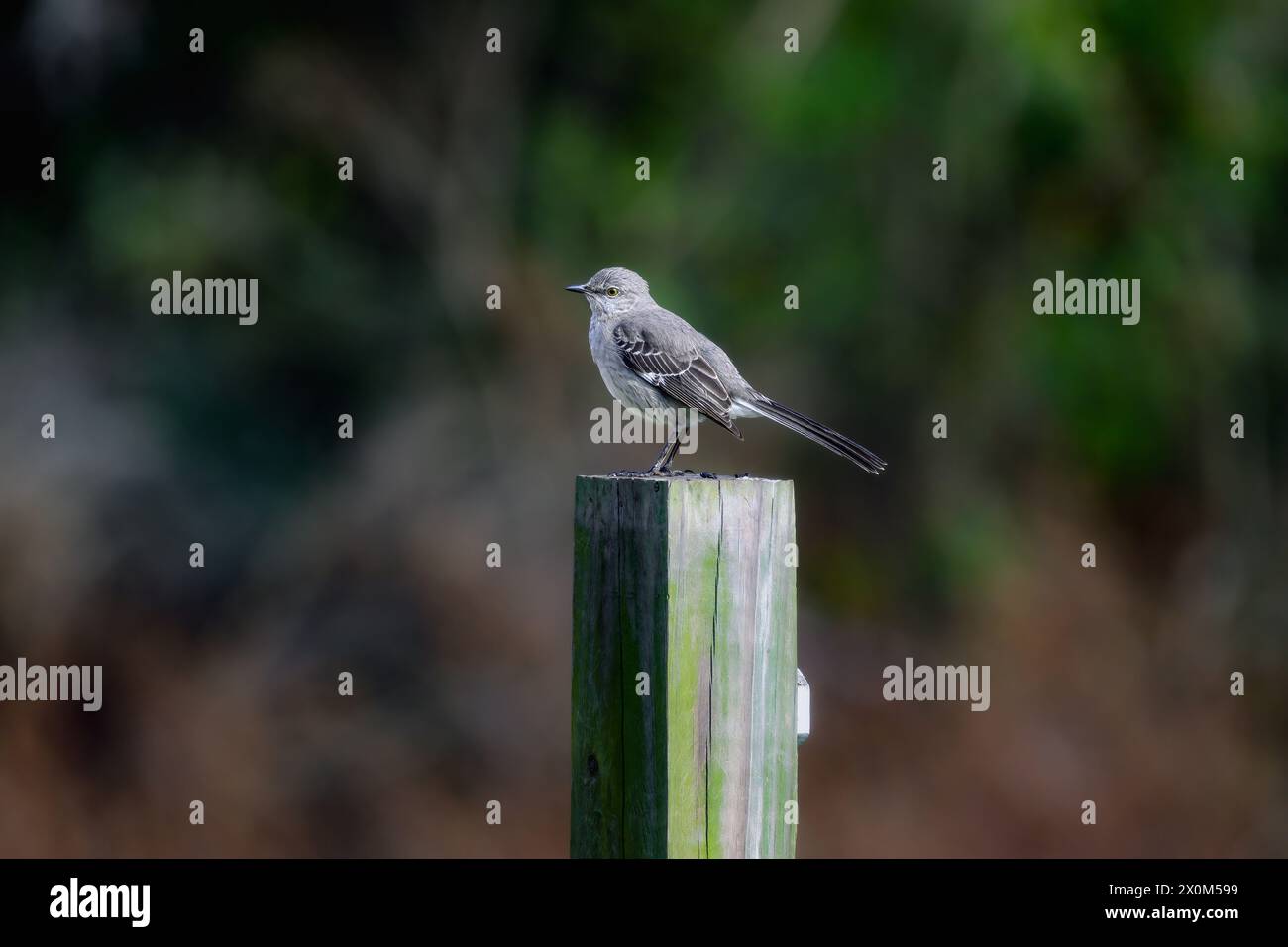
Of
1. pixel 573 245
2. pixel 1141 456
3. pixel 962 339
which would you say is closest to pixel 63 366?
pixel 573 245

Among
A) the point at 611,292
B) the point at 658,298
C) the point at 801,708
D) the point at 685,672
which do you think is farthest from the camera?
the point at 658,298

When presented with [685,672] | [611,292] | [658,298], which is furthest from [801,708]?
[658,298]

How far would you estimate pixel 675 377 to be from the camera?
227 inches

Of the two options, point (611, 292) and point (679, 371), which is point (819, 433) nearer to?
point (679, 371)

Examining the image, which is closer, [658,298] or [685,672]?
[685,672]

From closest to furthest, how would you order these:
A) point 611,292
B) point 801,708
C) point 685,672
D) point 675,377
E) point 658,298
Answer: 1. point 685,672
2. point 801,708
3. point 675,377
4. point 611,292
5. point 658,298

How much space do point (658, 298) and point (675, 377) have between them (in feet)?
19.2

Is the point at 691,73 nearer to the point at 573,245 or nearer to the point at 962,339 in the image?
the point at 573,245

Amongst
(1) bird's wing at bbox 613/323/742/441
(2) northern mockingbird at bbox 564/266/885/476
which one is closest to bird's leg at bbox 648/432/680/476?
(2) northern mockingbird at bbox 564/266/885/476

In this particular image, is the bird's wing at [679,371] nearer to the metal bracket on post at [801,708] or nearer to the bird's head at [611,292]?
the bird's head at [611,292]

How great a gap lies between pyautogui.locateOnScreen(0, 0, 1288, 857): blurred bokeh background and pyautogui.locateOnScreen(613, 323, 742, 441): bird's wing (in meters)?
4.76

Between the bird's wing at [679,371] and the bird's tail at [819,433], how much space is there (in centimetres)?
14

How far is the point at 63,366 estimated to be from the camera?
11641 mm

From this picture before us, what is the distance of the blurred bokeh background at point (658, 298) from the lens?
10852mm
